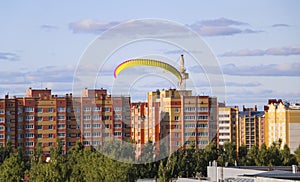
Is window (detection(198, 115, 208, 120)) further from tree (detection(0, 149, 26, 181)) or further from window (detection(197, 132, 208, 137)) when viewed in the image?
tree (detection(0, 149, 26, 181))

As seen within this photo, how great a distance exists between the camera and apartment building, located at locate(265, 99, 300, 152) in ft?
222

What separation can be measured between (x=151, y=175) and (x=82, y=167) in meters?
7.14

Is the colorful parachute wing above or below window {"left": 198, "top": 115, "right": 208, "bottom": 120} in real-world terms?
above

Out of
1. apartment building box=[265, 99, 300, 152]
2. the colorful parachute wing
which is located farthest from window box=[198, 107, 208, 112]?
the colorful parachute wing

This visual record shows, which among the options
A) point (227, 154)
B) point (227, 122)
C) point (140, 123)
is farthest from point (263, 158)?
point (227, 122)

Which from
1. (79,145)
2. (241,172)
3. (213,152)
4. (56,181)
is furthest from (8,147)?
(241,172)

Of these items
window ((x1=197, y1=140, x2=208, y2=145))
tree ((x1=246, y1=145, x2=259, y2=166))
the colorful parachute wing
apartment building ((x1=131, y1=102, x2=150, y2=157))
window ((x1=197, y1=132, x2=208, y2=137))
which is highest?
the colorful parachute wing

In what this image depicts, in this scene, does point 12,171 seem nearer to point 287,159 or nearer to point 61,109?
point 287,159

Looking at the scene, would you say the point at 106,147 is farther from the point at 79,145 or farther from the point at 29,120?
the point at 29,120

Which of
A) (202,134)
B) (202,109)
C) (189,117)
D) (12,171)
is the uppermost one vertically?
(202,109)

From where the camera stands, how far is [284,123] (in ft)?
226

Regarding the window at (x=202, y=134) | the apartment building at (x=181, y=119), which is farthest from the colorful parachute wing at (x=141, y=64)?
the window at (x=202, y=134)

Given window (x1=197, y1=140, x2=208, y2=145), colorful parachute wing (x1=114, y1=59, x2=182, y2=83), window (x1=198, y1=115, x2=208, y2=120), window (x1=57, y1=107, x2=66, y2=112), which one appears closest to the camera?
colorful parachute wing (x1=114, y1=59, x2=182, y2=83)

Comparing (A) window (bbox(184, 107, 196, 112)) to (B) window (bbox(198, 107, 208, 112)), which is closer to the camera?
(A) window (bbox(184, 107, 196, 112))
